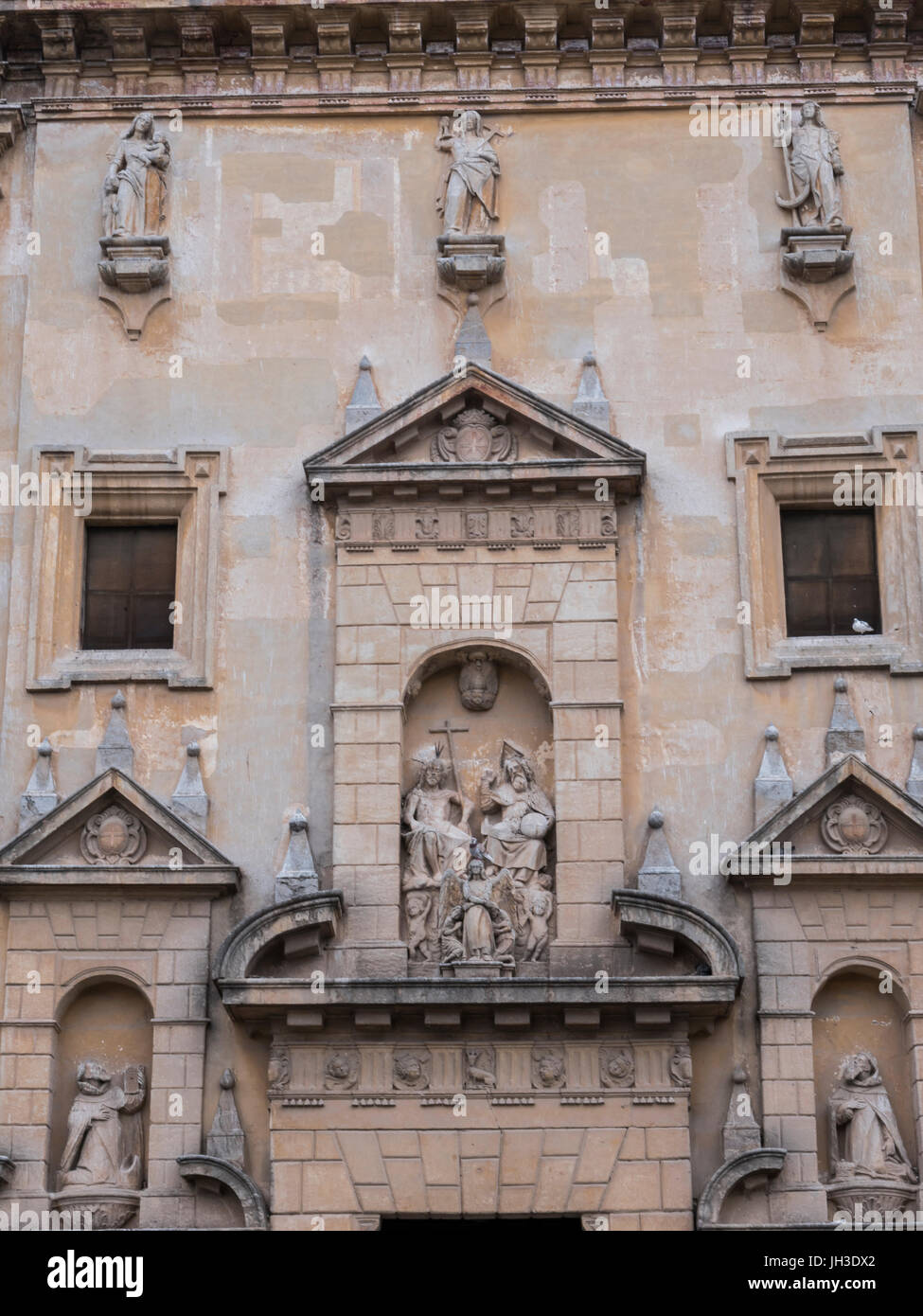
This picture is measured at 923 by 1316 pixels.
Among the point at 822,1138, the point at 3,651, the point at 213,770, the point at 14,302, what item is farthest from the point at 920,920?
the point at 14,302

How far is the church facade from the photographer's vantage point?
17.7 metres

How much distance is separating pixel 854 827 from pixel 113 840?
5.74m

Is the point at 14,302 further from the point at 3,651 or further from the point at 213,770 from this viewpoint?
the point at 213,770

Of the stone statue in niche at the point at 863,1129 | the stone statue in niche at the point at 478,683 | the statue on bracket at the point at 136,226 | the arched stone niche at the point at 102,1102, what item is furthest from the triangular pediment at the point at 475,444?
the stone statue in niche at the point at 863,1129

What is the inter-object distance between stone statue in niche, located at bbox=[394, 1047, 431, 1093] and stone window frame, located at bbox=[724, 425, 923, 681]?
4.08m

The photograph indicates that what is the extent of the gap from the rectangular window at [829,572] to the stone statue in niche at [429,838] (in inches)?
121

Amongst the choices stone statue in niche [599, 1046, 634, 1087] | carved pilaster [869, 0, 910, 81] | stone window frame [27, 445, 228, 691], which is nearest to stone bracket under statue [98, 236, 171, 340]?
stone window frame [27, 445, 228, 691]

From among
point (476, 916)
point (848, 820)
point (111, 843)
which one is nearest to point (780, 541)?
point (848, 820)

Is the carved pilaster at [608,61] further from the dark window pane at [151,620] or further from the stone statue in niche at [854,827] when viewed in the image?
the stone statue in niche at [854,827]

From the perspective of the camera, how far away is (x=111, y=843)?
18.5 meters

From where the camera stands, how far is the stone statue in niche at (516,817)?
1847 centimetres

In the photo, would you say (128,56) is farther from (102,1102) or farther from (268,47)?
(102,1102)

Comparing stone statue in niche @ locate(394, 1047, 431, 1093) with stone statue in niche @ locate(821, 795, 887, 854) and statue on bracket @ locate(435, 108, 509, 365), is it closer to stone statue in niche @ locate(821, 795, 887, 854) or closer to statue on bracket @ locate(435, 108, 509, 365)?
stone statue in niche @ locate(821, 795, 887, 854)
